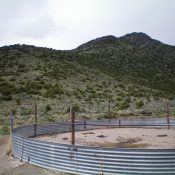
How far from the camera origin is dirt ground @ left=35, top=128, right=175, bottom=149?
20.7m

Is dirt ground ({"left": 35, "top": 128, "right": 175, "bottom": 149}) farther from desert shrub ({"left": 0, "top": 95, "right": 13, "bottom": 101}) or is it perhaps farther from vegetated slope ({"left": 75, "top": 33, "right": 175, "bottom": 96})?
vegetated slope ({"left": 75, "top": 33, "right": 175, "bottom": 96})

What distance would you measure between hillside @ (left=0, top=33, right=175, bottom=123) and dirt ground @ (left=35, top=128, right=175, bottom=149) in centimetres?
1072

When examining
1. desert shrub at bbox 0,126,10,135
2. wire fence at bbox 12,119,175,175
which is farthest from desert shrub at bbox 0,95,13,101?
wire fence at bbox 12,119,175,175

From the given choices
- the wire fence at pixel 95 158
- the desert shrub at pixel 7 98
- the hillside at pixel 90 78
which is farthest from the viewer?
the desert shrub at pixel 7 98

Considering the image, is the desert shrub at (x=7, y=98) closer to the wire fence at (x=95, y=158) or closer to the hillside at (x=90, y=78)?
the hillside at (x=90, y=78)

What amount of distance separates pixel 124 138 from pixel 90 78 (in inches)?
1692

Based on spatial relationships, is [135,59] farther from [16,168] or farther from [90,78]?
[16,168]

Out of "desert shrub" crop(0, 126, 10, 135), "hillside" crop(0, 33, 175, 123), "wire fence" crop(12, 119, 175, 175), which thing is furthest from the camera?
"hillside" crop(0, 33, 175, 123)

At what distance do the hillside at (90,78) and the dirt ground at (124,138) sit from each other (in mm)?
10719

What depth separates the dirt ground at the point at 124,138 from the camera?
20.7m

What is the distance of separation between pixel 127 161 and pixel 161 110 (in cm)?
2942

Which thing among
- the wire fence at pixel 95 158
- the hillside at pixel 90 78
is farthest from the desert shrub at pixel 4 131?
the wire fence at pixel 95 158

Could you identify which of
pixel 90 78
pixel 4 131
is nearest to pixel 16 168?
pixel 4 131

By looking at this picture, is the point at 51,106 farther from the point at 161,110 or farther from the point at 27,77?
the point at 27,77
